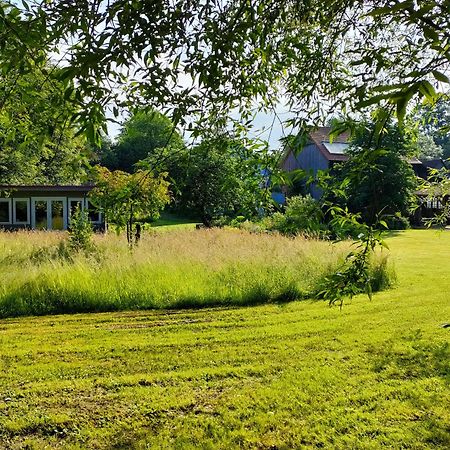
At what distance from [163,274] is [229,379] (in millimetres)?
4015

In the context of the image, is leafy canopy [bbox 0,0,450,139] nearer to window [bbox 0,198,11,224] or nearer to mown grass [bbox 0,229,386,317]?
mown grass [bbox 0,229,386,317]

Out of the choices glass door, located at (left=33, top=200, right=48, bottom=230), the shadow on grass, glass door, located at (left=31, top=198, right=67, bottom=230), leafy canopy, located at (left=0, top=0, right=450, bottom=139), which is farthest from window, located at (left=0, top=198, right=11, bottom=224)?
leafy canopy, located at (left=0, top=0, right=450, bottom=139)

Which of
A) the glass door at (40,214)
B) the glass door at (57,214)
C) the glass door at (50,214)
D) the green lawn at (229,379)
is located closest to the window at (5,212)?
the glass door at (50,214)

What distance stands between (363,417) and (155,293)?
467cm

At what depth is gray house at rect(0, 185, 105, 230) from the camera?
22.0 m

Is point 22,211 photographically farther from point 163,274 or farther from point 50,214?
point 163,274

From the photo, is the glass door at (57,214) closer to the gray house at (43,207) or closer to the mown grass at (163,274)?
the gray house at (43,207)

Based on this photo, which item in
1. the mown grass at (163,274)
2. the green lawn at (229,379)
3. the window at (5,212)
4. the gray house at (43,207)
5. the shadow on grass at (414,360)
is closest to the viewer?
the green lawn at (229,379)

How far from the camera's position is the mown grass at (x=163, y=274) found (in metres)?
7.21

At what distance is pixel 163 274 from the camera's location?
8.01 m

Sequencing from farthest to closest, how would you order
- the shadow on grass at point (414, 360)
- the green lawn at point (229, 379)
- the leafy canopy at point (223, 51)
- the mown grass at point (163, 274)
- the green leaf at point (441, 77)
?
the mown grass at point (163, 274) → the shadow on grass at point (414, 360) → the green lawn at point (229, 379) → the leafy canopy at point (223, 51) → the green leaf at point (441, 77)

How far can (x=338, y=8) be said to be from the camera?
2945 mm

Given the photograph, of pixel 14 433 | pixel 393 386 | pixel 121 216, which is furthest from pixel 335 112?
A: pixel 14 433

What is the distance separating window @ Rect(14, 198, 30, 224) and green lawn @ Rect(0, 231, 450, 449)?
17.5m
